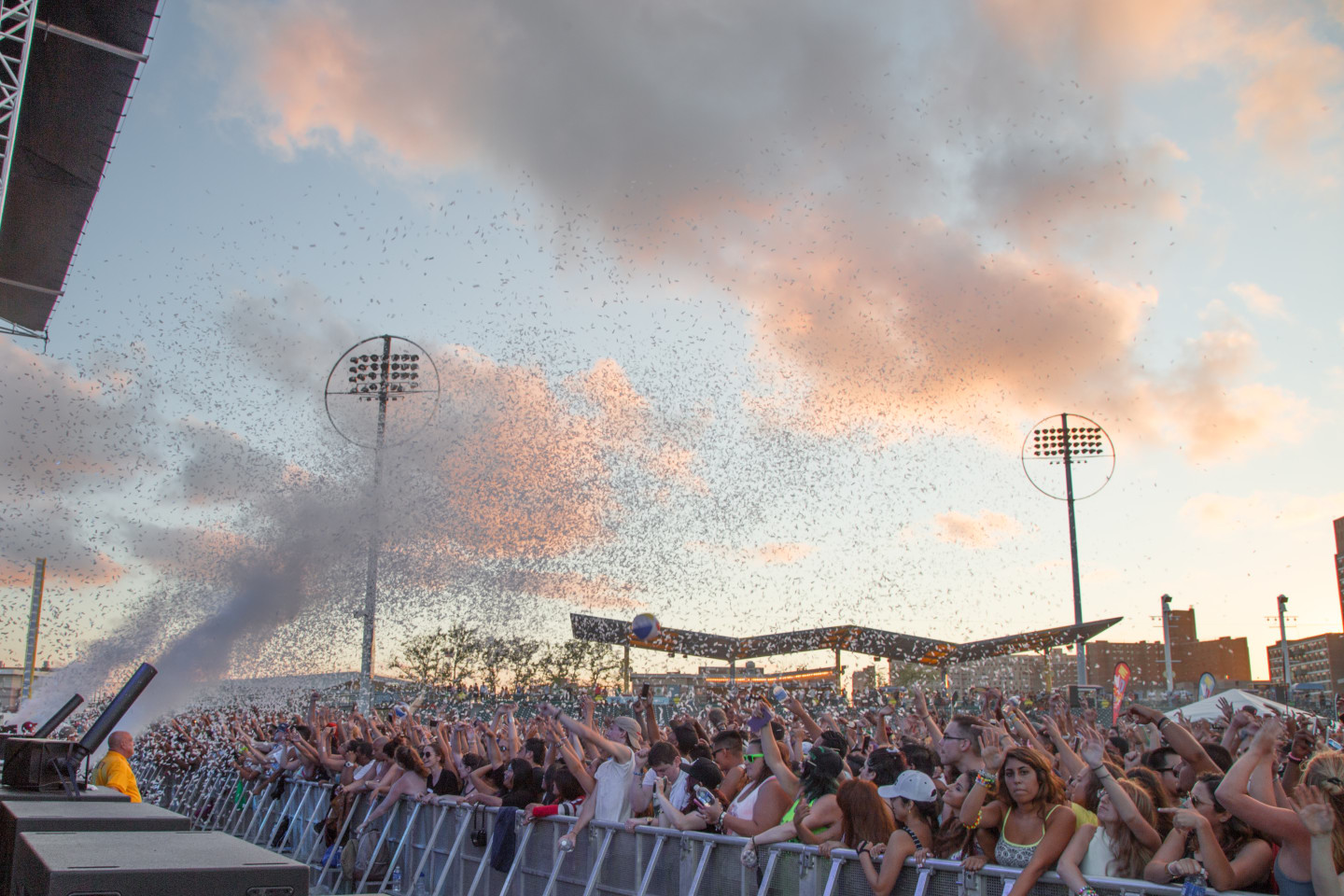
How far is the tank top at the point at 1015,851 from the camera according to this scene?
544cm

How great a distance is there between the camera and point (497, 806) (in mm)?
9828

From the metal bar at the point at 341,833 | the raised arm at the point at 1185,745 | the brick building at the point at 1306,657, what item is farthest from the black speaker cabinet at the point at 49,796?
the brick building at the point at 1306,657

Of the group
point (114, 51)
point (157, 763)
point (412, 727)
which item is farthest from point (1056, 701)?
point (114, 51)

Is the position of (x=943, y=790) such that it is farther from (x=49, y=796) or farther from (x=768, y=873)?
(x=49, y=796)

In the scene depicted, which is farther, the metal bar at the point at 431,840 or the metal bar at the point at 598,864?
the metal bar at the point at 431,840

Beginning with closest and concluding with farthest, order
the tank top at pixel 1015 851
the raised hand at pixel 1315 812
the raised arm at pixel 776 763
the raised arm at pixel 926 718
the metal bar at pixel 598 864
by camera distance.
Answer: the raised hand at pixel 1315 812 < the tank top at pixel 1015 851 < the raised arm at pixel 776 763 < the metal bar at pixel 598 864 < the raised arm at pixel 926 718

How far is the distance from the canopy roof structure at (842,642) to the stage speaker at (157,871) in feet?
109

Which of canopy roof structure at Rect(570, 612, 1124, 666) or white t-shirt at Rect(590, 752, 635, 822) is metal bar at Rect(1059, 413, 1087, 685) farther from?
white t-shirt at Rect(590, 752, 635, 822)

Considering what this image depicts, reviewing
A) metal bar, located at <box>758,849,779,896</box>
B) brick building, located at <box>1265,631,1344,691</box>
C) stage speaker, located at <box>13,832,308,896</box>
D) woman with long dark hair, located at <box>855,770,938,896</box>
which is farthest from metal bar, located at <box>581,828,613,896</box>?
brick building, located at <box>1265,631,1344,691</box>

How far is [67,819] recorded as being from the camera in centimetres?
366

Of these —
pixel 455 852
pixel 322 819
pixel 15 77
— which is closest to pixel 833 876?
pixel 455 852

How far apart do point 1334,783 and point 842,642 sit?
33853 mm

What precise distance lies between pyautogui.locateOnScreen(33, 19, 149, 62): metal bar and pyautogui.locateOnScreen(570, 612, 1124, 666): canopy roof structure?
22501 mm

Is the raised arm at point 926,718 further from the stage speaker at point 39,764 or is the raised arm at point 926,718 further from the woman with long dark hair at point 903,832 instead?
the stage speaker at point 39,764
